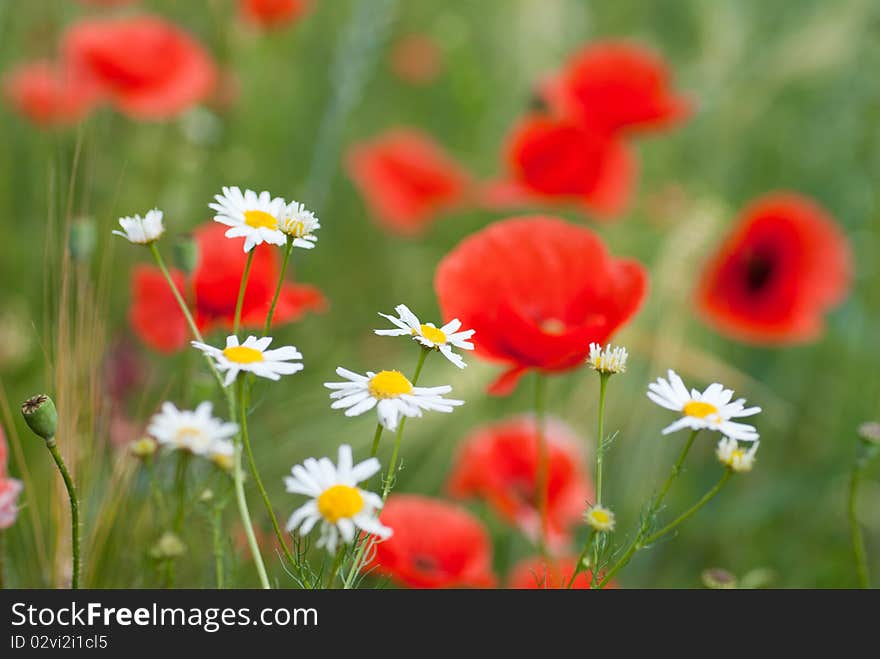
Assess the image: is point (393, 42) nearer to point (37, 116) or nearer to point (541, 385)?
point (37, 116)

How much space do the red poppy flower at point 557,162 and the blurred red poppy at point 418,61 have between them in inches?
27.9

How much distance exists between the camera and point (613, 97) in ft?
3.90

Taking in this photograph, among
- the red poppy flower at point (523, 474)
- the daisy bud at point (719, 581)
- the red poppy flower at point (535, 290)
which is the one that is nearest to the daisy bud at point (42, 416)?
the red poppy flower at point (535, 290)

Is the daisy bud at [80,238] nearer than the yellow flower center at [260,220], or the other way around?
the yellow flower center at [260,220]

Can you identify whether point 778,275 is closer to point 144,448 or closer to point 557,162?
point 557,162

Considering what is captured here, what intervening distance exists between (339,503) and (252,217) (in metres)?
0.16

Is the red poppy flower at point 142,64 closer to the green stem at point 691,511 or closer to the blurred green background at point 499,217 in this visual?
the blurred green background at point 499,217

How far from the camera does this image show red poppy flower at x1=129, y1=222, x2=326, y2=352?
2.12 ft

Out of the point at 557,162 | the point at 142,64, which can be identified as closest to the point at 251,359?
the point at 557,162

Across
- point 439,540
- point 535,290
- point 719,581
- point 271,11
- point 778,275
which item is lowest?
point 719,581

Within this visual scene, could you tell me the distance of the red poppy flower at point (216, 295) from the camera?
0.65m

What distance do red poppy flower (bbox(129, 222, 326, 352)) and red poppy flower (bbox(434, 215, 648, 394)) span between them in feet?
0.37

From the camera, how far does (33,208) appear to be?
1307 mm
